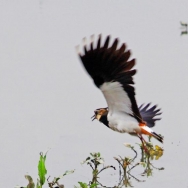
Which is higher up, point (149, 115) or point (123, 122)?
point (149, 115)

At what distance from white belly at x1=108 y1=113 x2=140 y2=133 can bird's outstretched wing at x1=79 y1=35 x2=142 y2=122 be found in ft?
0.86

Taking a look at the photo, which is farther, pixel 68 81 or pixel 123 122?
pixel 68 81

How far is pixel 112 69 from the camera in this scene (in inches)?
242

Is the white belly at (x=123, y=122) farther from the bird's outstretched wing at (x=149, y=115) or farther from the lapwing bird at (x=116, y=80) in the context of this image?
the bird's outstretched wing at (x=149, y=115)

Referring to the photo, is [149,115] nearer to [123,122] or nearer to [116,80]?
[123,122]

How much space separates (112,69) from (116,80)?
0.41ft

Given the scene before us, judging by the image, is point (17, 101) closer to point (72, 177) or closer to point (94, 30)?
point (72, 177)

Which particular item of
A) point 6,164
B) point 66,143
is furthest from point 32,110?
point 6,164

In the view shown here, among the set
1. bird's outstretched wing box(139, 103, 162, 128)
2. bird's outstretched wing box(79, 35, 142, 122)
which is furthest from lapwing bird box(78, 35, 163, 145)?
bird's outstretched wing box(139, 103, 162, 128)

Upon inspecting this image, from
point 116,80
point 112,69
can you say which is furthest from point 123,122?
point 112,69

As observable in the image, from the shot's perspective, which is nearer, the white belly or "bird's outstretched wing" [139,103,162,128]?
the white belly

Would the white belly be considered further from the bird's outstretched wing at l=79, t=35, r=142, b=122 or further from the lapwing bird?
the bird's outstretched wing at l=79, t=35, r=142, b=122

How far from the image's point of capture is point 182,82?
1012 cm

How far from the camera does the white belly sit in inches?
270
